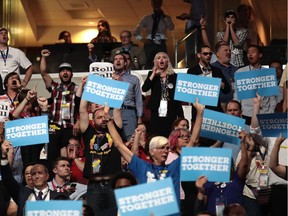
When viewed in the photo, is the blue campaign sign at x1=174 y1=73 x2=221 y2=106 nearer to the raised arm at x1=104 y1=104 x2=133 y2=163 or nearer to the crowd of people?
the crowd of people

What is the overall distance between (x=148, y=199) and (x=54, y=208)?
3.68 ft

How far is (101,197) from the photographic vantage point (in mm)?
15578

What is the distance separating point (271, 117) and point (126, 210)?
9.52ft

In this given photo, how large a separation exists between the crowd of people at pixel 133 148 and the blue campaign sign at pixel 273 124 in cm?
10

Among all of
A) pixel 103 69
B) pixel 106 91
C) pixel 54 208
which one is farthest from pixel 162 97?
pixel 54 208

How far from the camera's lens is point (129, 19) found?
3172 centimetres

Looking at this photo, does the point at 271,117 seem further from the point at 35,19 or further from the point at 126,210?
the point at 35,19

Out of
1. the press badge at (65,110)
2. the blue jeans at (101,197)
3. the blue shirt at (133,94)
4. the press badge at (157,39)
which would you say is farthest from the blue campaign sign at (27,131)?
the press badge at (157,39)

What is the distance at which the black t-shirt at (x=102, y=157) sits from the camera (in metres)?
15.9

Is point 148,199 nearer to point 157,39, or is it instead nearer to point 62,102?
point 62,102

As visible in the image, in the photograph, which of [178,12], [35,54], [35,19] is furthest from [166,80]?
[35,19]

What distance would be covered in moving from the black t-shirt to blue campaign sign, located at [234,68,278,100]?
173 centimetres

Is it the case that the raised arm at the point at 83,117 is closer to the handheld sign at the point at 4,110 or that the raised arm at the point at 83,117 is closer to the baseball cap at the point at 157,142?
the handheld sign at the point at 4,110

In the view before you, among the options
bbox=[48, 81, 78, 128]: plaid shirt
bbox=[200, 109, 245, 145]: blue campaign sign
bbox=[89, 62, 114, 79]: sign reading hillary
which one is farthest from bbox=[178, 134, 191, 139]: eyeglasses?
bbox=[89, 62, 114, 79]: sign reading hillary
